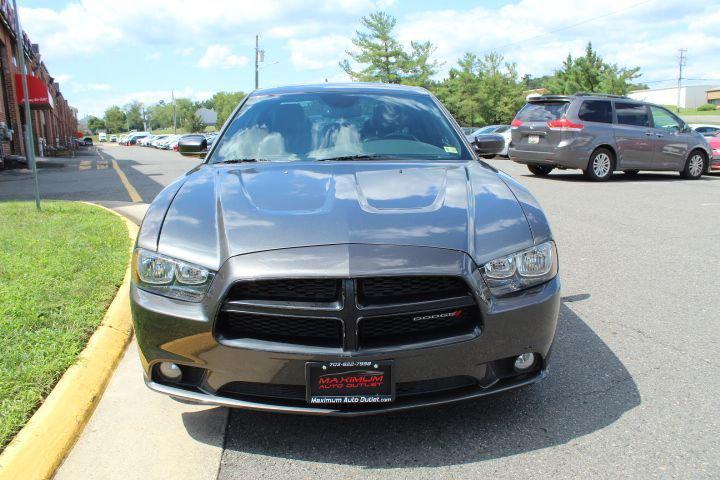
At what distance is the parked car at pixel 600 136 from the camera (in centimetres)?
1351

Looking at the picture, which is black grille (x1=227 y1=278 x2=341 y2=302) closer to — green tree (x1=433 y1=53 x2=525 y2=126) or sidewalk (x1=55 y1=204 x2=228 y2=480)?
sidewalk (x1=55 y1=204 x2=228 y2=480)

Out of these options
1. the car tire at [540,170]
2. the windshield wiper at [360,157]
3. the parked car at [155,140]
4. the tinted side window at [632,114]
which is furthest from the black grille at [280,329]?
the parked car at [155,140]

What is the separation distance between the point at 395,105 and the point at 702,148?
43.3ft

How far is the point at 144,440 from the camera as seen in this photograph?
109 inches

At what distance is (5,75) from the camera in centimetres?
2544

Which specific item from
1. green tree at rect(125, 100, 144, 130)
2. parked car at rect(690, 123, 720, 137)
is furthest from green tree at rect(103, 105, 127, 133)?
parked car at rect(690, 123, 720, 137)

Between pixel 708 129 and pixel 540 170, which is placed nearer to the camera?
pixel 540 170

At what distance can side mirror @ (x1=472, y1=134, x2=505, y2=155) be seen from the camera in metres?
4.68

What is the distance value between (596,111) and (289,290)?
1286 cm

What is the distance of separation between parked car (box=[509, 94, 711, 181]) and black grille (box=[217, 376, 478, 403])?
469 inches

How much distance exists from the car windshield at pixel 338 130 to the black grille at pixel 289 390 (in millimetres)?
1599

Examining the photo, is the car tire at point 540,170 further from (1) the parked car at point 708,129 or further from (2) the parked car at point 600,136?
(1) the parked car at point 708,129

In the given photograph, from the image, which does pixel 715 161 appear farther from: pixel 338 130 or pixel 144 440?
pixel 144 440

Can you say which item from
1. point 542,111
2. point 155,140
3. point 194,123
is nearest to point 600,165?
point 542,111
